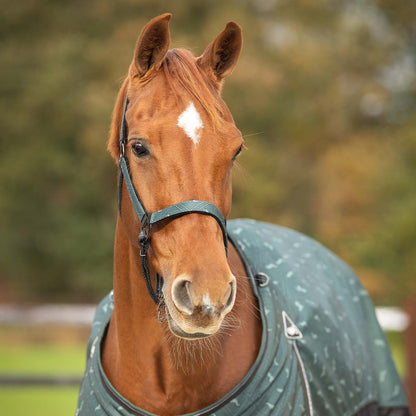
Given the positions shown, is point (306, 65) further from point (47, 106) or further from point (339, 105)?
point (47, 106)

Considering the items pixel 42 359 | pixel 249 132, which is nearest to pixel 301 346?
pixel 42 359

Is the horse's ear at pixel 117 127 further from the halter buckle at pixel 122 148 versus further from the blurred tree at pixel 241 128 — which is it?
the blurred tree at pixel 241 128

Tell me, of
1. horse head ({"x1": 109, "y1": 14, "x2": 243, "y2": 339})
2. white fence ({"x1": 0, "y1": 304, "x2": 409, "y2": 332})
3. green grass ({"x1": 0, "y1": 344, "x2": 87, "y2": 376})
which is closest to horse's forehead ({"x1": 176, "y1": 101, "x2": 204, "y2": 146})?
horse head ({"x1": 109, "y1": 14, "x2": 243, "y2": 339})

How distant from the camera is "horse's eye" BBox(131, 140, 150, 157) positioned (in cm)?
209

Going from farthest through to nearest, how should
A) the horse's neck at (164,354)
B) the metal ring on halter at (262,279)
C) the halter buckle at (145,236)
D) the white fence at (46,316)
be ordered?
the white fence at (46,316) → the metal ring on halter at (262,279) → the horse's neck at (164,354) → the halter buckle at (145,236)

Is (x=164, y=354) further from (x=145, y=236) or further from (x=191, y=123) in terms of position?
(x=191, y=123)

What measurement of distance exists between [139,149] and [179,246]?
0.39 meters

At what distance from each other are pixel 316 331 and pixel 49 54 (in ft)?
54.9

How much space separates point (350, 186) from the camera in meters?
16.8

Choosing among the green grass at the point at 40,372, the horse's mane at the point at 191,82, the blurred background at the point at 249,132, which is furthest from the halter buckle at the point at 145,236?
the blurred background at the point at 249,132

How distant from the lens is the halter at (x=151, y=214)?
1989 mm

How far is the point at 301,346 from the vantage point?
253cm

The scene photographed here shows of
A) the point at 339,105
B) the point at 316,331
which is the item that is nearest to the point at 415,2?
the point at 339,105

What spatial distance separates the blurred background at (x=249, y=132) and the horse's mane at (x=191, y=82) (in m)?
12.0
